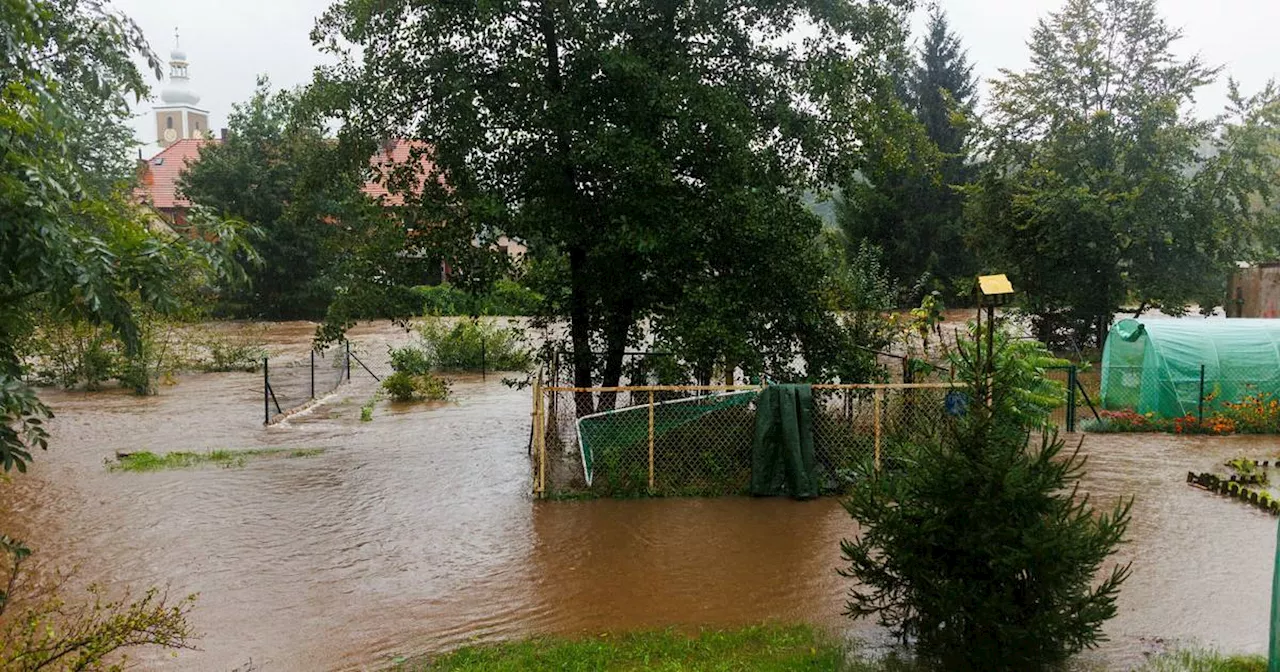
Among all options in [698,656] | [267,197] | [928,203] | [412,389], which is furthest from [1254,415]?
[267,197]

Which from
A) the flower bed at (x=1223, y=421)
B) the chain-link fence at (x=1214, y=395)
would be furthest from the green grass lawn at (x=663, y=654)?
the chain-link fence at (x=1214, y=395)

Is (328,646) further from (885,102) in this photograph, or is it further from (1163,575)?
(885,102)

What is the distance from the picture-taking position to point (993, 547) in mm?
5773

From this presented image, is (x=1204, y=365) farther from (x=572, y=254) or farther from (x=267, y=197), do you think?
(x=267, y=197)

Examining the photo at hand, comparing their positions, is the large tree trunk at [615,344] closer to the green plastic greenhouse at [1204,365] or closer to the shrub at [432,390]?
the shrub at [432,390]

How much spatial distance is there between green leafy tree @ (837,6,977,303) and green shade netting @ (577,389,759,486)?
27140mm

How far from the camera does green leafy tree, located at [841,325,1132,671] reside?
576 cm

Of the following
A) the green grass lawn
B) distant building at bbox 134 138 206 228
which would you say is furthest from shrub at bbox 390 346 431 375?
distant building at bbox 134 138 206 228

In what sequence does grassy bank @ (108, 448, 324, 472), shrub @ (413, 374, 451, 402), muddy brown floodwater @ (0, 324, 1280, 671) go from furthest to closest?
shrub @ (413, 374, 451, 402) < grassy bank @ (108, 448, 324, 472) < muddy brown floodwater @ (0, 324, 1280, 671)

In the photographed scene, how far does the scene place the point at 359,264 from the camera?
40.5ft

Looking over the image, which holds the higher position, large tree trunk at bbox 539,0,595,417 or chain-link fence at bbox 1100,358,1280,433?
large tree trunk at bbox 539,0,595,417

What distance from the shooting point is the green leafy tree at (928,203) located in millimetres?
37719

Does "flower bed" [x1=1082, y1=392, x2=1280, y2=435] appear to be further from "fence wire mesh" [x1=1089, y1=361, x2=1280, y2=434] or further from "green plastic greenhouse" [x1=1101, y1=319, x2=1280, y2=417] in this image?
"green plastic greenhouse" [x1=1101, y1=319, x2=1280, y2=417]

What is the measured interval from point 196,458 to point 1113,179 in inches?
853
